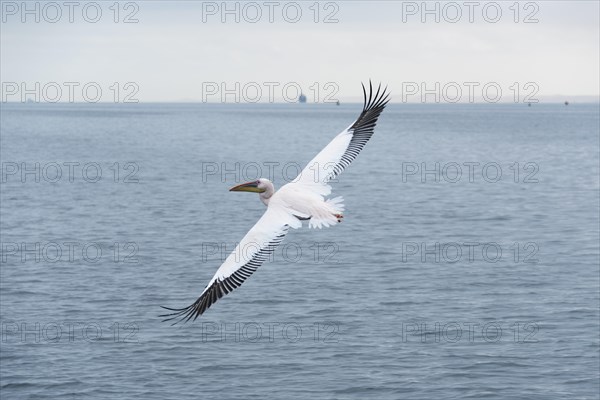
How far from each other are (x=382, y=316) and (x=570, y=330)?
11980 millimetres

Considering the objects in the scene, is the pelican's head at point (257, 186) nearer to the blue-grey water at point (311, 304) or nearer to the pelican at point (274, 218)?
the pelican at point (274, 218)

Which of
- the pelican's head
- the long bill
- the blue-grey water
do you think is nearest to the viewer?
the long bill

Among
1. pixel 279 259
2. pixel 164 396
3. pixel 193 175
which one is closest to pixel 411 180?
pixel 193 175

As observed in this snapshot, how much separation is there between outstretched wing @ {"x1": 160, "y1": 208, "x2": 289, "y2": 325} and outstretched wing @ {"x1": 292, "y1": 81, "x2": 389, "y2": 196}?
Answer: 130cm

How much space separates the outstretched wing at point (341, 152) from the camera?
54.3 feet

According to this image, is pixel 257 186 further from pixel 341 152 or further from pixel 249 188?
pixel 341 152

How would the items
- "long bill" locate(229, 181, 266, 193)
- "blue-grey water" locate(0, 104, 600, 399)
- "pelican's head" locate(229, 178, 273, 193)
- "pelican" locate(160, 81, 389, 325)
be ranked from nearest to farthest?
"long bill" locate(229, 181, 266, 193)
"pelican's head" locate(229, 178, 273, 193)
"pelican" locate(160, 81, 389, 325)
"blue-grey water" locate(0, 104, 600, 399)

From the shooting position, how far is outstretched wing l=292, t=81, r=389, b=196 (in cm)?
1656

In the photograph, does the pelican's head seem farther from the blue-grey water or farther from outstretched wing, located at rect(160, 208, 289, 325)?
the blue-grey water

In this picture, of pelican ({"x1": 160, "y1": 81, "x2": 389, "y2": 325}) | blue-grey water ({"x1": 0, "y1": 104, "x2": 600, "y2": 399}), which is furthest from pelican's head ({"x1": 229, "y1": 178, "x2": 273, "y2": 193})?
blue-grey water ({"x1": 0, "y1": 104, "x2": 600, "y2": 399})

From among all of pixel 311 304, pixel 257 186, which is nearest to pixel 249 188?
pixel 257 186

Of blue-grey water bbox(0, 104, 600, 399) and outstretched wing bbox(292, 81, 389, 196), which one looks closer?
outstretched wing bbox(292, 81, 389, 196)

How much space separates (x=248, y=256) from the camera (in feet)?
51.0

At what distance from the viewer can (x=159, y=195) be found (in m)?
128
